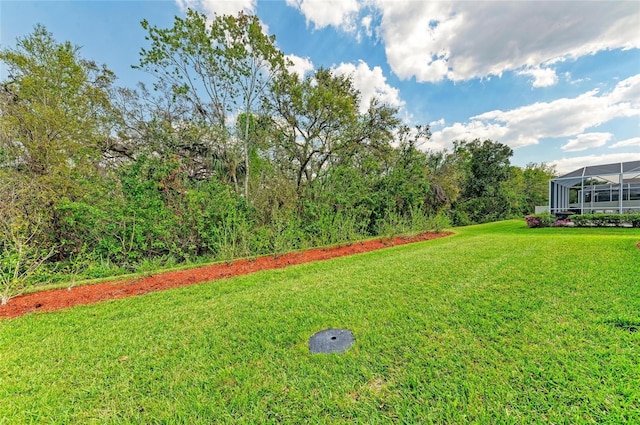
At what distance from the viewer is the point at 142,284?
14.4 ft

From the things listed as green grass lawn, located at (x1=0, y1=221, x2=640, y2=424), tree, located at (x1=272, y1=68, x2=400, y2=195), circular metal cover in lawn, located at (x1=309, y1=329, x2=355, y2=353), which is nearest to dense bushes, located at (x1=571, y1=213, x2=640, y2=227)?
tree, located at (x1=272, y1=68, x2=400, y2=195)

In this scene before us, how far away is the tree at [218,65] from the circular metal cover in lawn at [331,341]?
20.1 ft

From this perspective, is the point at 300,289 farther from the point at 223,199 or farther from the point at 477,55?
the point at 477,55

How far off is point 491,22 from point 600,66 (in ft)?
14.2

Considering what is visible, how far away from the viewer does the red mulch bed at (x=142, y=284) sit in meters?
3.58

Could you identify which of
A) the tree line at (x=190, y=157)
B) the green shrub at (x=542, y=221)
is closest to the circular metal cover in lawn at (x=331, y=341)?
the tree line at (x=190, y=157)

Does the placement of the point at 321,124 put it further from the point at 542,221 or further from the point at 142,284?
the point at 542,221

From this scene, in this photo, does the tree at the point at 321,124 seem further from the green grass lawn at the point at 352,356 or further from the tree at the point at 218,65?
the green grass lawn at the point at 352,356

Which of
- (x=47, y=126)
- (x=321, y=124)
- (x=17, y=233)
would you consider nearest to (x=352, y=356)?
(x=17, y=233)

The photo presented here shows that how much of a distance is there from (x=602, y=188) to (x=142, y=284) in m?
27.4

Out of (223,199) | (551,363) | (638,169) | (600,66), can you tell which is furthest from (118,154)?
(638,169)

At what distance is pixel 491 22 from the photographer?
6164 mm

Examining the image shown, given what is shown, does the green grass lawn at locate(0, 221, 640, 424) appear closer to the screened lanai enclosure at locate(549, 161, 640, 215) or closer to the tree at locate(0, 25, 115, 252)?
the tree at locate(0, 25, 115, 252)

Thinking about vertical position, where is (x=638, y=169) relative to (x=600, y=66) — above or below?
below
